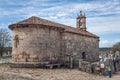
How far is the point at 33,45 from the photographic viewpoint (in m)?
22.6

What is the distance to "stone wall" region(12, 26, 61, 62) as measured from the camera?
22.5 metres

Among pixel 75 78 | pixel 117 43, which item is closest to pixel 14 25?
pixel 75 78

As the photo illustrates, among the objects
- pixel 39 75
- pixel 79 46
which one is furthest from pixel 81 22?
pixel 39 75

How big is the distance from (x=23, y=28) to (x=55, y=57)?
4.62m

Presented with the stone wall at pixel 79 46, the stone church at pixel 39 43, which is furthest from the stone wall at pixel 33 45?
the stone wall at pixel 79 46

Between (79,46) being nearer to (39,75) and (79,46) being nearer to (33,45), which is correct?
(33,45)

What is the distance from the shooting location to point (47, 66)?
22.6 meters

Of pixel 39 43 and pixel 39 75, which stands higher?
pixel 39 43

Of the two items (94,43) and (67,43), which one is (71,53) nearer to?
(67,43)

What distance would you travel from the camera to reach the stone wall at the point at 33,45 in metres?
22.5

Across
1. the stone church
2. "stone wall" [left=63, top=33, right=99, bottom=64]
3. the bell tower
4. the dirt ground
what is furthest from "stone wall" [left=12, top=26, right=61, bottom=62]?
the bell tower

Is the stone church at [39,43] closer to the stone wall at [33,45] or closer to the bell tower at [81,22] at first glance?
the stone wall at [33,45]

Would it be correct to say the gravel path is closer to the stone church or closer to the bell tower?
the stone church

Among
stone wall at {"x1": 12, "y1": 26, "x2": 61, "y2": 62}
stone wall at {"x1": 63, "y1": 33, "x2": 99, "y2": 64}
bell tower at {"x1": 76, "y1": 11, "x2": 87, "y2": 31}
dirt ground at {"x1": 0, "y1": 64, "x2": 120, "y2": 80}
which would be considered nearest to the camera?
dirt ground at {"x1": 0, "y1": 64, "x2": 120, "y2": 80}
